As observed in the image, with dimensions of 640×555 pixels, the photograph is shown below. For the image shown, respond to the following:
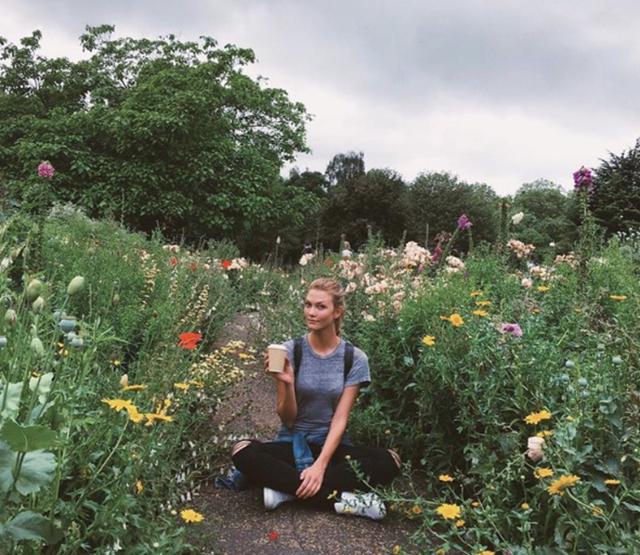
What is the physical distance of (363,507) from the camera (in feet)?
9.48

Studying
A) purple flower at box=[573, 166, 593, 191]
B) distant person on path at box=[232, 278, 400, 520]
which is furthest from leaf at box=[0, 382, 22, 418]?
purple flower at box=[573, 166, 593, 191]

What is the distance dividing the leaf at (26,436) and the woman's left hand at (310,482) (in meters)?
1.89

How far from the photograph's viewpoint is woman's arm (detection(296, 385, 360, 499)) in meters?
2.95

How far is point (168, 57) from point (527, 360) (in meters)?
23.1

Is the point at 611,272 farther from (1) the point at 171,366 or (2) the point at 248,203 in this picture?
(2) the point at 248,203

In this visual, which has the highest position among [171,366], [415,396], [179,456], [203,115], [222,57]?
[222,57]

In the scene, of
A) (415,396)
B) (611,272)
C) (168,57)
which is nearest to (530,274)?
(611,272)

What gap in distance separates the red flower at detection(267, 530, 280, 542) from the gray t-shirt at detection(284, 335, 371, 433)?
2.15ft

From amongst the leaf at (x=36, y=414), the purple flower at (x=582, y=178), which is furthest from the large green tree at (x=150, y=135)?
the leaf at (x=36, y=414)

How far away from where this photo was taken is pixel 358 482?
10.1 feet

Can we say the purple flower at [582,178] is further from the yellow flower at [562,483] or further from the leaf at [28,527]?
the leaf at [28,527]

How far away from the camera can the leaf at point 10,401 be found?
1.44 metres

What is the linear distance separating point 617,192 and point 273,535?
18003 mm

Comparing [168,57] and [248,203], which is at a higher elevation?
[168,57]
